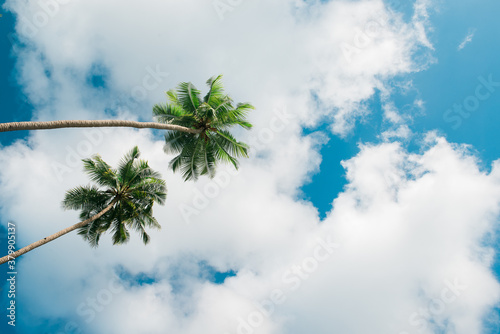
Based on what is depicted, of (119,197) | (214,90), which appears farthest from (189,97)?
(119,197)

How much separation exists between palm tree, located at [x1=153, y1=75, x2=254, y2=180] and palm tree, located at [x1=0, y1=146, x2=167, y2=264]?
224 cm

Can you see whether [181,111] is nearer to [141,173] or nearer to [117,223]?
[141,173]

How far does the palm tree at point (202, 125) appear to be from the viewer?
1425cm

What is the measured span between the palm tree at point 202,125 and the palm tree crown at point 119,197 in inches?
88.1

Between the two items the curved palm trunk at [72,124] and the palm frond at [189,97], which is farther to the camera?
the palm frond at [189,97]

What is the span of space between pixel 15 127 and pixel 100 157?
325 inches

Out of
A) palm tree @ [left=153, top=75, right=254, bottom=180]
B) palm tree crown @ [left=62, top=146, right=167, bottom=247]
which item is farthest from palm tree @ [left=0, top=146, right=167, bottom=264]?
palm tree @ [left=153, top=75, right=254, bottom=180]

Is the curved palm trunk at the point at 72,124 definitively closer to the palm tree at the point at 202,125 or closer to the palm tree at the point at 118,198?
the palm tree at the point at 202,125

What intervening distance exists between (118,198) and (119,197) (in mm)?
88

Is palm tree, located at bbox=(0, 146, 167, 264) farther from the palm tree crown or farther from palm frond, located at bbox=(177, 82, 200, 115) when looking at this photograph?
palm frond, located at bbox=(177, 82, 200, 115)

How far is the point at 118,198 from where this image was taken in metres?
15.6

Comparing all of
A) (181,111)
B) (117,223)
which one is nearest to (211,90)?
(181,111)

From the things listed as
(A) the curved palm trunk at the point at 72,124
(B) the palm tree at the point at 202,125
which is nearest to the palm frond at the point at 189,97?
(B) the palm tree at the point at 202,125

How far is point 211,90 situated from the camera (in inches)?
578
